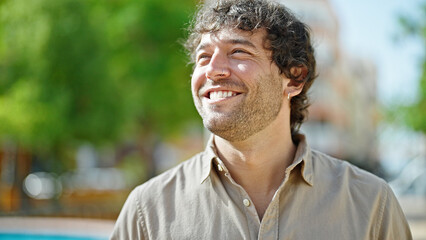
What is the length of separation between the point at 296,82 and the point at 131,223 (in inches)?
36.4

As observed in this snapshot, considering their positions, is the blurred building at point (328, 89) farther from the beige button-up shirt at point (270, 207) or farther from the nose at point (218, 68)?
the nose at point (218, 68)

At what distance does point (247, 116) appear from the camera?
7.91 ft

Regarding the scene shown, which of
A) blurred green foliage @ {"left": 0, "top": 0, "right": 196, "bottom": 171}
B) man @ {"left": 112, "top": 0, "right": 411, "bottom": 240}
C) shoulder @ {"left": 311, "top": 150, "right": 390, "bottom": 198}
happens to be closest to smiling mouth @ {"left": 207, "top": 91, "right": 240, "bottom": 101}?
man @ {"left": 112, "top": 0, "right": 411, "bottom": 240}

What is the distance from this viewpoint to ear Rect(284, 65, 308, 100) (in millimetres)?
2678

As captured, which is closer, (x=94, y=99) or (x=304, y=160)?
(x=304, y=160)

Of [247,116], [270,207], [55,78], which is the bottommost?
[270,207]

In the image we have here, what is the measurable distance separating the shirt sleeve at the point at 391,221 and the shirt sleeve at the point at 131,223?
91cm

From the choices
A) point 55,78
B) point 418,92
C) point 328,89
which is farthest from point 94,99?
point 328,89

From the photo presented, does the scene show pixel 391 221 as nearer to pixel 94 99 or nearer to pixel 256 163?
pixel 256 163

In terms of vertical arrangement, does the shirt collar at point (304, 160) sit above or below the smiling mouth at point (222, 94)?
below

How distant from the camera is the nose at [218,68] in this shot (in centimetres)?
241

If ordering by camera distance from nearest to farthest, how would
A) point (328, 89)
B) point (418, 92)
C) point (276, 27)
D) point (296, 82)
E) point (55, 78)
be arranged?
1. point (276, 27)
2. point (296, 82)
3. point (55, 78)
4. point (418, 92)
5. point (328, 89)

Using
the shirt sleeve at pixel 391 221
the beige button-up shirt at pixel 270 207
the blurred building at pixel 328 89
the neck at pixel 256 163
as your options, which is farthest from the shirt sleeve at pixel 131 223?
the blurred building at pixel 328 89

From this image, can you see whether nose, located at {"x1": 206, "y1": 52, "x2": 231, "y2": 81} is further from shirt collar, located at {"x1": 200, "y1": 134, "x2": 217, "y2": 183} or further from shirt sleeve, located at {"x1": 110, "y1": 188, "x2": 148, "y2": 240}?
shirt sleeve, located at {"x1": 110, "y1": 188, "x2": 148, "y2": 240}
